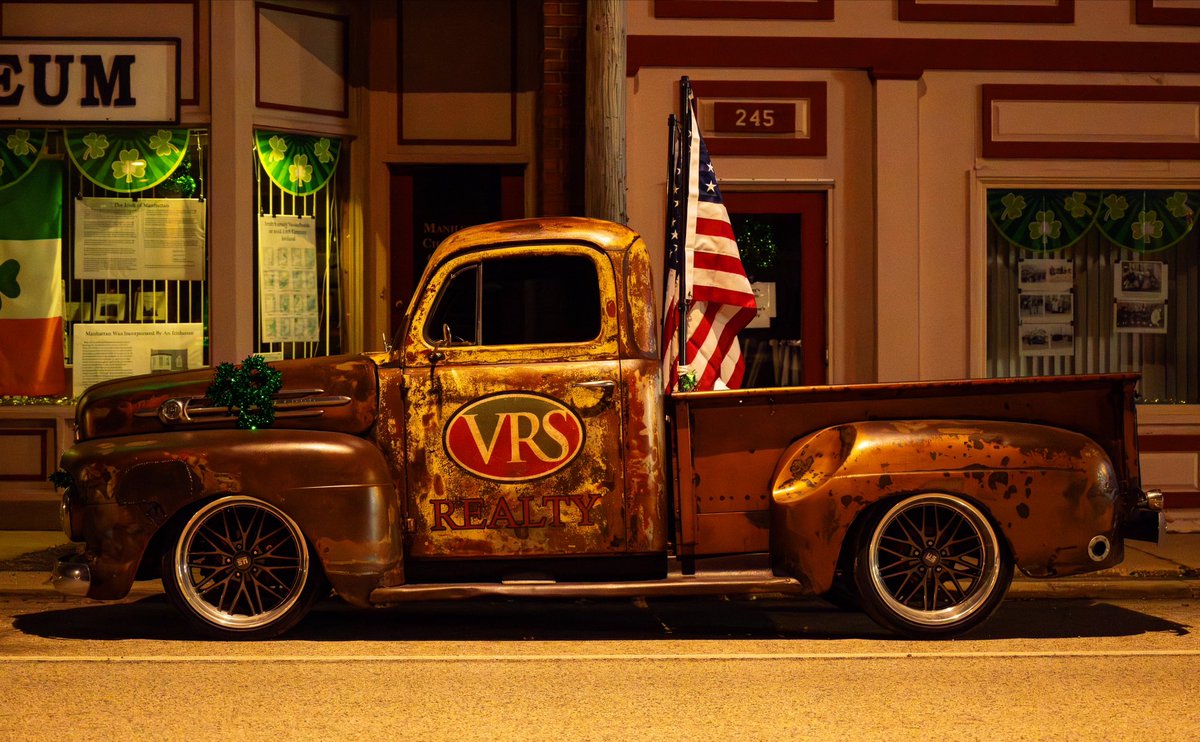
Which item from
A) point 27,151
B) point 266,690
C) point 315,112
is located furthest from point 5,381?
point 266,690

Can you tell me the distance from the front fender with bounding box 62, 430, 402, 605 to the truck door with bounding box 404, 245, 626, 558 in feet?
0.79

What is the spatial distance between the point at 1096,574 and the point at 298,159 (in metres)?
7.25

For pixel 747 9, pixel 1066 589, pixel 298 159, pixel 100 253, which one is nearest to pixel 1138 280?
pixel 747 9

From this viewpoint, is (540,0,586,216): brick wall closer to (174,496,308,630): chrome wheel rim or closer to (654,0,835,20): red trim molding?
(654,0,835,20): red trim molding

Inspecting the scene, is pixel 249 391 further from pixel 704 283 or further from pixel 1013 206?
pixel 1013 206

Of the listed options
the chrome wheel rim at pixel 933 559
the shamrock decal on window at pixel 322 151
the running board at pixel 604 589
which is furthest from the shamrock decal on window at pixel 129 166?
the chrome wheel rim at pixel 933 559

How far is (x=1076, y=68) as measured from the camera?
38.8ft

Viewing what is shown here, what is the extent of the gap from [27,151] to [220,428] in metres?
5.69

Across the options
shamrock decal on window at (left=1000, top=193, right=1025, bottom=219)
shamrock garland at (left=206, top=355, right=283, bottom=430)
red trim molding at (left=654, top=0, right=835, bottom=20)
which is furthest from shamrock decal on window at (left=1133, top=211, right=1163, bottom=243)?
shamrock garland at (left=206, top=355, right=283, bottom=430)

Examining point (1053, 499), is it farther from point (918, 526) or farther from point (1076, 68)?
point (1076, 68)

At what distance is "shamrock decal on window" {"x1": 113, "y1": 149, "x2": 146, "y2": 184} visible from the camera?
1170cm

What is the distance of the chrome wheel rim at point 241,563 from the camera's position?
7113mm

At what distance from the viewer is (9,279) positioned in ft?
38.3

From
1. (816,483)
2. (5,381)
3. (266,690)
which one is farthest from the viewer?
(5,381)
